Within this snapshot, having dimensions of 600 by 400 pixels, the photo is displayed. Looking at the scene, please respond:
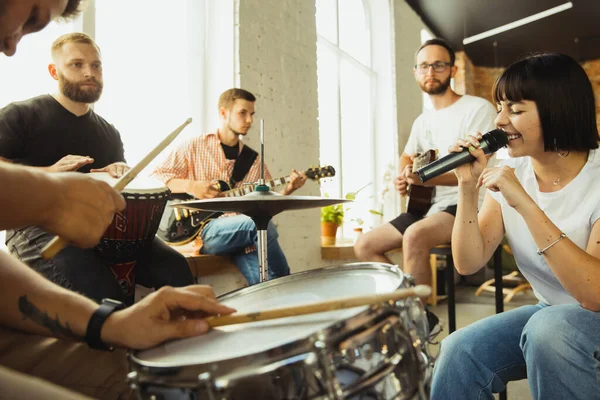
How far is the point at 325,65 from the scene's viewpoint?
14.8ft

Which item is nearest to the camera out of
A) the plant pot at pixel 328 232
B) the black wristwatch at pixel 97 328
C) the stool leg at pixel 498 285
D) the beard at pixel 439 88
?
the black wristwatch at pixel 97 328

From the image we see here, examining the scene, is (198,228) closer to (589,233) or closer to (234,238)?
(234,238)

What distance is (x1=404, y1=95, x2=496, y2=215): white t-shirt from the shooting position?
275cm

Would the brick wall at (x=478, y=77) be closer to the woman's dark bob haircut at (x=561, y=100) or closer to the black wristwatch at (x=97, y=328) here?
the woman's dark bob haircut at (x=561, y=100)

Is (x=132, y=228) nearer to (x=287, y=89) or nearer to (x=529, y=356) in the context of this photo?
(x=529, y=356)

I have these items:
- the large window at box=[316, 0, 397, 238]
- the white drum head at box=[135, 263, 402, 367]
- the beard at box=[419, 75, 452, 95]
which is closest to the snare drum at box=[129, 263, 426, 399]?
the white drum head at box=[135, 263, 402, 367]

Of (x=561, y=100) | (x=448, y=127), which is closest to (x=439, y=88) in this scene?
(x=448, y=127)

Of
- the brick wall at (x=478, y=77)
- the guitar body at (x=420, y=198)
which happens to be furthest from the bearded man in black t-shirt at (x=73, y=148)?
the brick wall at (x=478, y=77)

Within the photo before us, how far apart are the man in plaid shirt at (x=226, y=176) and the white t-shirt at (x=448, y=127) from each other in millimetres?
803

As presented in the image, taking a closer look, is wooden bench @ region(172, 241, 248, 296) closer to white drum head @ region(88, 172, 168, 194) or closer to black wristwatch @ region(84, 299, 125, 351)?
white drum head @ region(88, 172, 168, 194)

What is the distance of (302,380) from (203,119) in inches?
112

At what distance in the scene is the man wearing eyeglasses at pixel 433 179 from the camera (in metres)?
2.50

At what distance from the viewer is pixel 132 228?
1.76 m

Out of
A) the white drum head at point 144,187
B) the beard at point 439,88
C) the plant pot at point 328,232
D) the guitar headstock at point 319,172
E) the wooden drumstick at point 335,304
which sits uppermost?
the beard at point 439,88
